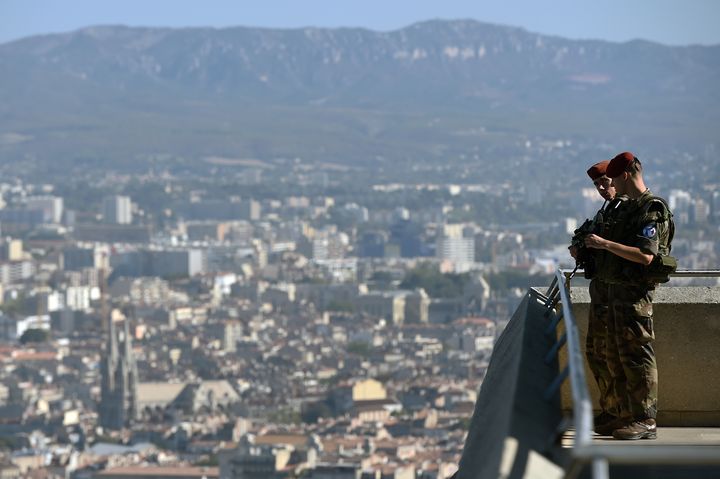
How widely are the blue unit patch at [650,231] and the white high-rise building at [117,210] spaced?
Answer: 121438 mm

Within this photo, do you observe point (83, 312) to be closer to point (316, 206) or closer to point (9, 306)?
point (9, 306)

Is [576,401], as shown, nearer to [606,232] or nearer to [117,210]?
[606,232]

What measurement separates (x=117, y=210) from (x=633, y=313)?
402 feet

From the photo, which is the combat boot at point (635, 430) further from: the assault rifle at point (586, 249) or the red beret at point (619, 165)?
the red beret at point (619, 165)

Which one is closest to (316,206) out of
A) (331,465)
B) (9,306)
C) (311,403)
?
(9,306)

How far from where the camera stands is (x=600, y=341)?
3.70m

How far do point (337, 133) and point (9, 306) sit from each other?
9449cm

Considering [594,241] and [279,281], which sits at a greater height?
[594,241]

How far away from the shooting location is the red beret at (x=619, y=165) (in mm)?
3488

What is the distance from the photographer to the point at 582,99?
638 ft

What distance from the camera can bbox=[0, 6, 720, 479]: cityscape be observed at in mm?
43969

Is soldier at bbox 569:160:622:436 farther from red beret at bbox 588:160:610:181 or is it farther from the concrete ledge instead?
the concrete ledge

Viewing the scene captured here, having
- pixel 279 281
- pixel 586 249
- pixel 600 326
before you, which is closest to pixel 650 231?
Result: pixel 586 249

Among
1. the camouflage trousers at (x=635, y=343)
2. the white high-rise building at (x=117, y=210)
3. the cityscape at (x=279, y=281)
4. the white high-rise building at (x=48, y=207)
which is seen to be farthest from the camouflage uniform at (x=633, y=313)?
the white high-rise building at (x=48, y=207)
